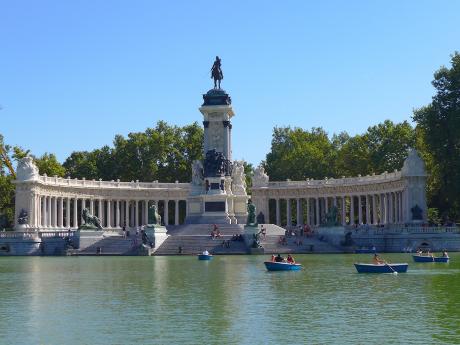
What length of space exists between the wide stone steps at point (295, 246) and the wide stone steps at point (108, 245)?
42.7 feet

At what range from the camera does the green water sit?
2262 cm

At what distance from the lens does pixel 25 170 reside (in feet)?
315

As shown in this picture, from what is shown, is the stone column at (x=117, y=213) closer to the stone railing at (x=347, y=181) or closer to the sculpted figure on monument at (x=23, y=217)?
the sculpted figure on monument at (x=23, y=217)

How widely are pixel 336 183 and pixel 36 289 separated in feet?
238

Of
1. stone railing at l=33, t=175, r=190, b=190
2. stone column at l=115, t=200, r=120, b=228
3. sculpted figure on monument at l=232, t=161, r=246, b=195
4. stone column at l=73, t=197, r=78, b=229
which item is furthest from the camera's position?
stone column at l=115, t=200, r=120, b=228

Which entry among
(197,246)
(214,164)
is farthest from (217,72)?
(197,246)

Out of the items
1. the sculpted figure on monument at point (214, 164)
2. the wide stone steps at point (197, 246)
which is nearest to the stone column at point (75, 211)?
the sculpted figure on monument at point (214, 164)

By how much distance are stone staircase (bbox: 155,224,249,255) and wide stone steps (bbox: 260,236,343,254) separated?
2.51 metres

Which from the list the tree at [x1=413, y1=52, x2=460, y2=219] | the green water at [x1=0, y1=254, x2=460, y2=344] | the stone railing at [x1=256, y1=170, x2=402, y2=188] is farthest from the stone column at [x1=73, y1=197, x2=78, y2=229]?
the green water at [x1=0, y1=254, x2=460, y2=344]

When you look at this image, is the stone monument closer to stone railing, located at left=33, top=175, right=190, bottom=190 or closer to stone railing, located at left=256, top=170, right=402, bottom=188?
stone railing, located at left=256, top=170, right=402, bottom=188

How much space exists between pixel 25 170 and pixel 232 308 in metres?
72.8

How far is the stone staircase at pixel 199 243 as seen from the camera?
73125 mm

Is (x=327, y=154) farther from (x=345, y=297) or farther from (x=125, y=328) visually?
(x=125, y=328)

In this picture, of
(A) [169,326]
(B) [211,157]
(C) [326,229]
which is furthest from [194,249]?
(A) [169,326]
